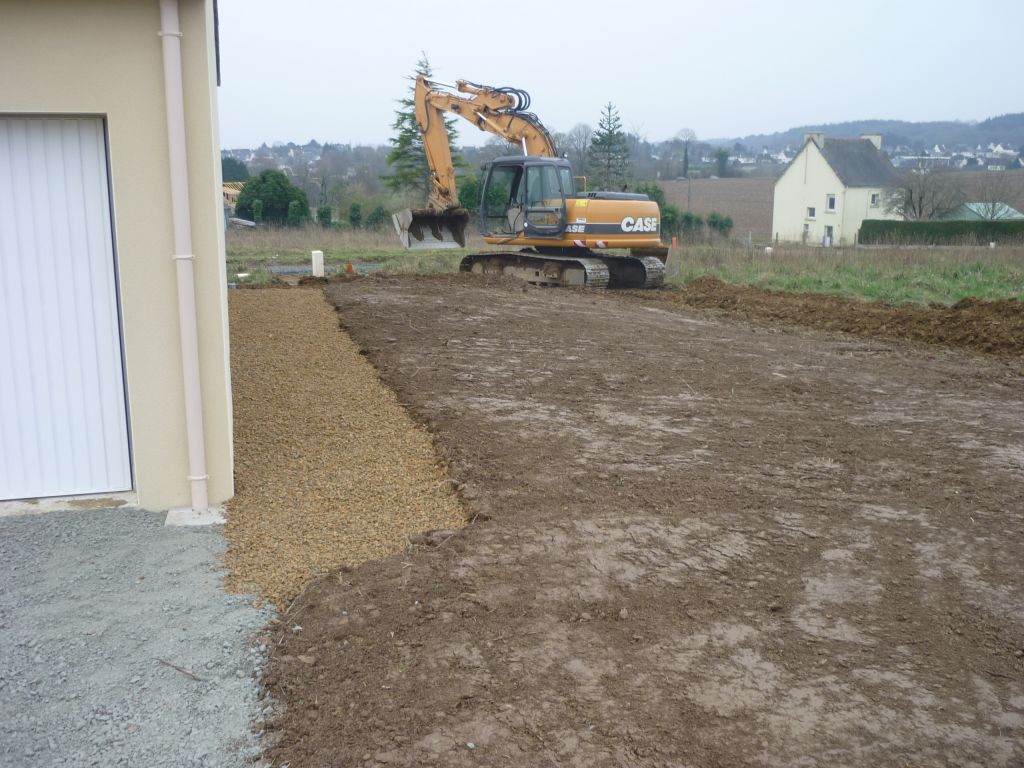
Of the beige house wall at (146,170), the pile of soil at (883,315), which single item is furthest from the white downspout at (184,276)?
the pile of soil at (883,315)

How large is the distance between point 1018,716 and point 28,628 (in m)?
4.70

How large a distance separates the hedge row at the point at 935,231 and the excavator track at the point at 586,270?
26602 millimetres

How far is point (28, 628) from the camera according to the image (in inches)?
176

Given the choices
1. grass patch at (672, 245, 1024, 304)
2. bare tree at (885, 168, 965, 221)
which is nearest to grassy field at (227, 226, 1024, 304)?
grass patch at (672, 245, 1024, 304)

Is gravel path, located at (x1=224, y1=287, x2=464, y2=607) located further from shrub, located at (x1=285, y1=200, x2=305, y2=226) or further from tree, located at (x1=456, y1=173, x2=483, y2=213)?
shrub, located at (x1=285, y1=200, x2=305, y2=226)

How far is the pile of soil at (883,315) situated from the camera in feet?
44.6

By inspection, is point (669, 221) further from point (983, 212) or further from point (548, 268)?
point (548, 268)

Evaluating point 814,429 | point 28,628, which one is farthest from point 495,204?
point 28,628

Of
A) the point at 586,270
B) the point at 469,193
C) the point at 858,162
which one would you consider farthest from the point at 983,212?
the point at 586,270

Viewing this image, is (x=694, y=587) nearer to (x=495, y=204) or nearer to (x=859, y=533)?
(x=859, y=533)

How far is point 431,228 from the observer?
1992 cm

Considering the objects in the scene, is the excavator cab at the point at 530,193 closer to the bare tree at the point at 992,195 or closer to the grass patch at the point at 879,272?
the grass patch at the point at 879,272

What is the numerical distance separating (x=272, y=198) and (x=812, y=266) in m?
26.9

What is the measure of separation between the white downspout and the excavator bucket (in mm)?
13672
